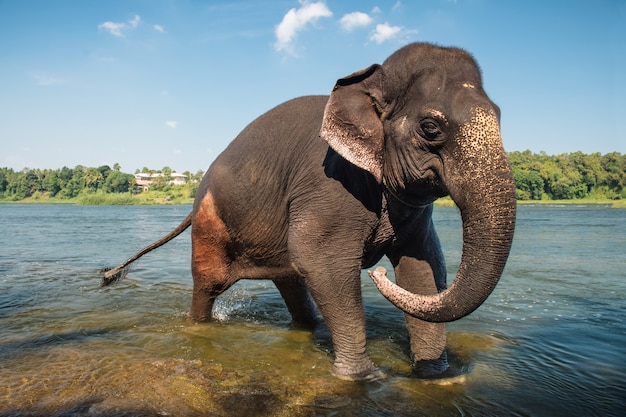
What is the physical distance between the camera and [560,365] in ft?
15.1

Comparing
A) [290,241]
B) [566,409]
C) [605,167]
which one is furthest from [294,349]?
[605,167]

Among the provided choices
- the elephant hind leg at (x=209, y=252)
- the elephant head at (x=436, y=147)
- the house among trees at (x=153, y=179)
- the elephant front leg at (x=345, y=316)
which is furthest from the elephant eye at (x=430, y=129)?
the house among trees at (x=153, y=179)

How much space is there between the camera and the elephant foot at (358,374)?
393cm

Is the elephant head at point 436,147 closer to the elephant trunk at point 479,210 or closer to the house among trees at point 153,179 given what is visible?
the elephant trunk at point 479,210

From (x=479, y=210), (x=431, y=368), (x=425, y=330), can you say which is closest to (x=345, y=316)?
(x=425, y=330)

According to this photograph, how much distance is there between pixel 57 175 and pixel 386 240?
147463 millimetres

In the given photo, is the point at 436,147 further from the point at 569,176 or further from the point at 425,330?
the point at 569,176

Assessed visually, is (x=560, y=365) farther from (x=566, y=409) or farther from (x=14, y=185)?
(x=14, y=185)

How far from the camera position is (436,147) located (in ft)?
10.3

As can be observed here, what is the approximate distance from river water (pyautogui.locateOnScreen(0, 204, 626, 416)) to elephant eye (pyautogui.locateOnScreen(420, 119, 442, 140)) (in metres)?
1.92

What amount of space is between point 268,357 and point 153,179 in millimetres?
153365

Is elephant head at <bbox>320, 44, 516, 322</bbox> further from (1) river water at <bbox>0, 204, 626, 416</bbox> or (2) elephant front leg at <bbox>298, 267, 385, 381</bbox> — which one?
(1) river water at <bbox>0, 204, 626, 416</bbox>

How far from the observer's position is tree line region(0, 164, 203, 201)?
127688mm

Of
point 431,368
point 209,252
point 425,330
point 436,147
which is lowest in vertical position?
point 431,368
